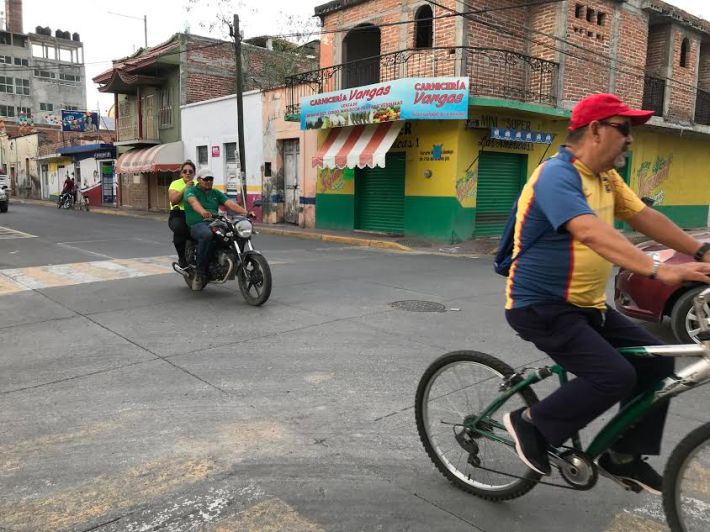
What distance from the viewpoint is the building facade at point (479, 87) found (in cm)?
1483

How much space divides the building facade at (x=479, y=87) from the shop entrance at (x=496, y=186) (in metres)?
0.04

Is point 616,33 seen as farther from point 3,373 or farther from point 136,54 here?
point 136,54

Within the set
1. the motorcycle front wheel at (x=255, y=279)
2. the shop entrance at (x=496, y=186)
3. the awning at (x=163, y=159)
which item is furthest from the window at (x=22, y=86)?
the motorcycle front wheel at (x=255, y=279)

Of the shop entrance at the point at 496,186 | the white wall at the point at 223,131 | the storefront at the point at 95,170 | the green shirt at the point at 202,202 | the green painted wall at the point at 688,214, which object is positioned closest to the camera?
the green shirt at the point at 202,202

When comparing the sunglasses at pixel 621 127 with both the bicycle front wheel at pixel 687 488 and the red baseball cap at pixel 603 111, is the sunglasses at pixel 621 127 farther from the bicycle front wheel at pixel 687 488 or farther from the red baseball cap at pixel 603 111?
the bicycle front wheel at pixel 687 488

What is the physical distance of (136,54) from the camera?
2894 cm

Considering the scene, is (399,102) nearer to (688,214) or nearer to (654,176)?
(654,176)

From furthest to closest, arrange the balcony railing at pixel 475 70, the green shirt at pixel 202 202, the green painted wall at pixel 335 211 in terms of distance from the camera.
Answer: the green painted wall at pixel 335 211 → the balcony railing at pixel 475 70 → the green shirt at pixel 202 202

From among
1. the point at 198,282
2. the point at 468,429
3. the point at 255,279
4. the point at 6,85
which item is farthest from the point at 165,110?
the point at 6,85

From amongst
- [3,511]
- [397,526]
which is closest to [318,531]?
[397,526]

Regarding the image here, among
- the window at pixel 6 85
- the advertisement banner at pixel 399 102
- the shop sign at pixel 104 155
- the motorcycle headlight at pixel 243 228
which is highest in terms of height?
the window at pixel 6 85

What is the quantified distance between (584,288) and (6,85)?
78870 mm

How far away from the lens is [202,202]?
778 centimetres

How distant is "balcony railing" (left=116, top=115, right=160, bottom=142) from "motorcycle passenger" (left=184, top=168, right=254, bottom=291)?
72.5 feet
